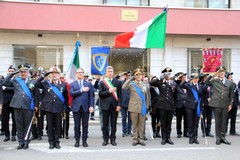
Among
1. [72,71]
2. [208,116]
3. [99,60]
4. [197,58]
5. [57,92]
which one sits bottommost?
[208,116]

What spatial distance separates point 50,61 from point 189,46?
27.4 feet

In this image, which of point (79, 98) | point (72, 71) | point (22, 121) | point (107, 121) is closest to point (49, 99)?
point (79, 98)

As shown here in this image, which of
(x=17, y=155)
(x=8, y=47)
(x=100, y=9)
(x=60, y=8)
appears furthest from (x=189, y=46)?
(x=17, y=155)

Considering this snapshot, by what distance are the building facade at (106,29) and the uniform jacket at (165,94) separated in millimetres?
9395

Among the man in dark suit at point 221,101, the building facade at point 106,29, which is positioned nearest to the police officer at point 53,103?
the man in dark suit at point 221,101

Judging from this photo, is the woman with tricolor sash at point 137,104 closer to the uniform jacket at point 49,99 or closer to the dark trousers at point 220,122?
the uniform jacket at point 49,99

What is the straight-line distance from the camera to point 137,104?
26.9 feet

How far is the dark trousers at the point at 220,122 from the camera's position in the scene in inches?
335

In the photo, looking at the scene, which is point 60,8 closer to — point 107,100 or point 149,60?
point 149,60

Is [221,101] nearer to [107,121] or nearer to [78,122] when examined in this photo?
[107,121]

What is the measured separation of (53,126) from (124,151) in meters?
1.90

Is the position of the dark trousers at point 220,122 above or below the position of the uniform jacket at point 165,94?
below

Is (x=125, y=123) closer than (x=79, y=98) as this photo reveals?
No

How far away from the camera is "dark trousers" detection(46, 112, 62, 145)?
7.77m
